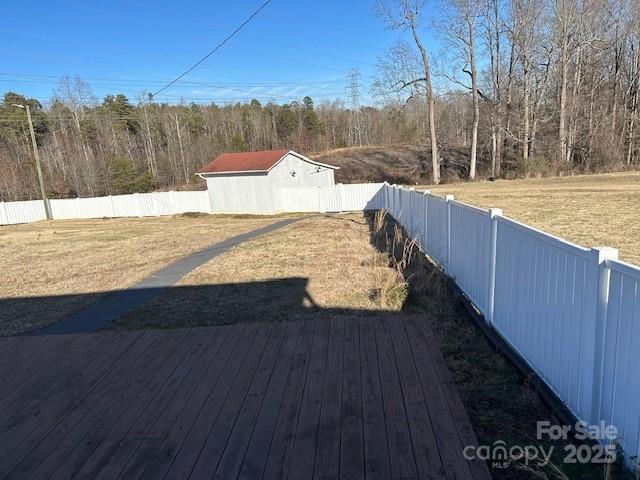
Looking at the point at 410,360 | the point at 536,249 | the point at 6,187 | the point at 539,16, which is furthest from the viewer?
the point at 6,187

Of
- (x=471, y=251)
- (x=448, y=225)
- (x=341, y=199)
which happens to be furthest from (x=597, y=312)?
(x=341, y=199)

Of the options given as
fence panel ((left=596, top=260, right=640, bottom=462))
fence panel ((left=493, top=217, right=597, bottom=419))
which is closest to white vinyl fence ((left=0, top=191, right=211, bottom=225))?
fence panel ((left=493, top=217, right=597, bottom=419))

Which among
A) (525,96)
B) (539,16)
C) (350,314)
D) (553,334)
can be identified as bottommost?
(350,314)

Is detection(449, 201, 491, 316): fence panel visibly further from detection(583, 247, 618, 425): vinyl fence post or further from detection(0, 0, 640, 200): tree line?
detection(0, 0, 640, 200): tree line

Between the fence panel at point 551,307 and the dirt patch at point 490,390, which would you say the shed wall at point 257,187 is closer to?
the dirt patch at point 490,390

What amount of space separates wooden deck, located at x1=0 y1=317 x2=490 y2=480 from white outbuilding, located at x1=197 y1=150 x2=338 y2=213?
21023 millimetres

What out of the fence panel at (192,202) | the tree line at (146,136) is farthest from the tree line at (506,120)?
the fence panel at (192,202)

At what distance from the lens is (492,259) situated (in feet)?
12.5

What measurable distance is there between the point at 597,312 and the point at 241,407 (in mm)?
2180

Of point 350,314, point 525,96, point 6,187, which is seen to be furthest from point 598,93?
point 6,187

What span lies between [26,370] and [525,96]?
31724 millimetres

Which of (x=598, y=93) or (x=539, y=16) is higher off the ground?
(x=539, y=16)

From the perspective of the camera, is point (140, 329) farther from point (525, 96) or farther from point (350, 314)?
point (525, 96)

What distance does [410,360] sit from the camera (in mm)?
3344
